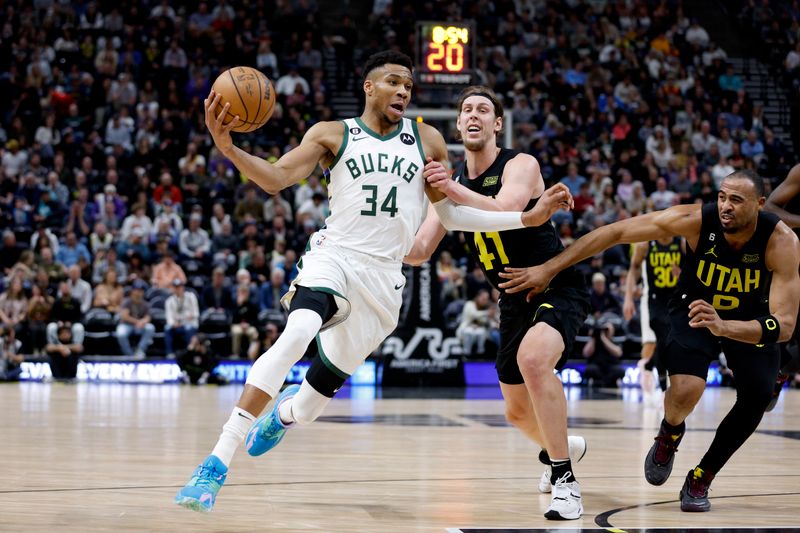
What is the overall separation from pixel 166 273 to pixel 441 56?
538 centimetres

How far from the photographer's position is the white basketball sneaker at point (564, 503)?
4836mm

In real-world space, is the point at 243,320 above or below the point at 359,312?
below

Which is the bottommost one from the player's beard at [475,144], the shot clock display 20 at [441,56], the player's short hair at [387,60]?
the player's beard at [475,144]

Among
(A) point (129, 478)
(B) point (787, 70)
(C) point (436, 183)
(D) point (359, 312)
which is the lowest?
(A) point (129, 478)

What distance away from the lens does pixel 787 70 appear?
22906 mm

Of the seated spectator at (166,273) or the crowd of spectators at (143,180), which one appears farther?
the seated spectator at (166,273)

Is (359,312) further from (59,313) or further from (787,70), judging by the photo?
(787,70)

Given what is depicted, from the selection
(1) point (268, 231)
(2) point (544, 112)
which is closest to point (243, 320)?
(1) point (268, 231)

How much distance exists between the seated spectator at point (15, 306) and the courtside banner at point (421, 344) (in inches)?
189

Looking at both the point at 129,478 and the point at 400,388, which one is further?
the point at 400,388

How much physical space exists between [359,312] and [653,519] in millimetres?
1619

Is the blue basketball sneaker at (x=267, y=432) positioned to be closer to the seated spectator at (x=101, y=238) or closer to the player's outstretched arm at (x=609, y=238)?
the player's outstretched arm at (x=609, y=238)

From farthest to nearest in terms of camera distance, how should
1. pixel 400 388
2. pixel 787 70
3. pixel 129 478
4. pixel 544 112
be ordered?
1. pixel 787 70
2. pixel 544 112
3. pixel 400 388
4. pixel 129 478

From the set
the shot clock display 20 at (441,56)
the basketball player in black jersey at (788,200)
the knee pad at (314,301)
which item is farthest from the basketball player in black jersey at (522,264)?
the shot clock display 20 at (441,56)
